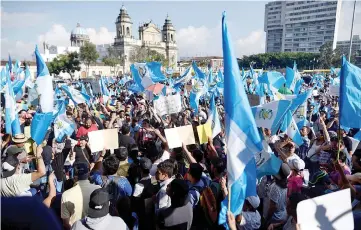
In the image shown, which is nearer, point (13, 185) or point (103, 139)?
point (13, 185)

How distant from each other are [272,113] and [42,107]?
161 inches

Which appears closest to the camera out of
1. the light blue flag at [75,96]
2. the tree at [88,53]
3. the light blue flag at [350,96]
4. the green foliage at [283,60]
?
the light blue flag at [350,96]

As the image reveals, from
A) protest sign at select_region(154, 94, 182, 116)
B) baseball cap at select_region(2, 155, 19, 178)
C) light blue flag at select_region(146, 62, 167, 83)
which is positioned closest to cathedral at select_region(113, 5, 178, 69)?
light blue flag at select_region(146, 62, 167, 83)

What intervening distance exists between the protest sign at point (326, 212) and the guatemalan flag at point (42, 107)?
14.6 feet

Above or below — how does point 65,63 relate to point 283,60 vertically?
above

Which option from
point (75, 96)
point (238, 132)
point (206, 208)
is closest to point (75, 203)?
point (206, 208)

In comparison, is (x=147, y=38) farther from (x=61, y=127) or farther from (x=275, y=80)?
(x=61, y=127)

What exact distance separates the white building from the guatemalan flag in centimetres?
12195

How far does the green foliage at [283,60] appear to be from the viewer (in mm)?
81231

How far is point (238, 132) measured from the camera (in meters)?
2.78

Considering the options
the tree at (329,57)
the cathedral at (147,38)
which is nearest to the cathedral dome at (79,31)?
the cathedral at (147,38)

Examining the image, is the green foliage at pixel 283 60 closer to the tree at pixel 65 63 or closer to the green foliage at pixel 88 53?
the green foliage at pixel 88 53

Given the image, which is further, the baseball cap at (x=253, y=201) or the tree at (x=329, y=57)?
the tree at (x=329, y=57)

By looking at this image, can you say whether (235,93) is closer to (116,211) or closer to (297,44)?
(116,211)
